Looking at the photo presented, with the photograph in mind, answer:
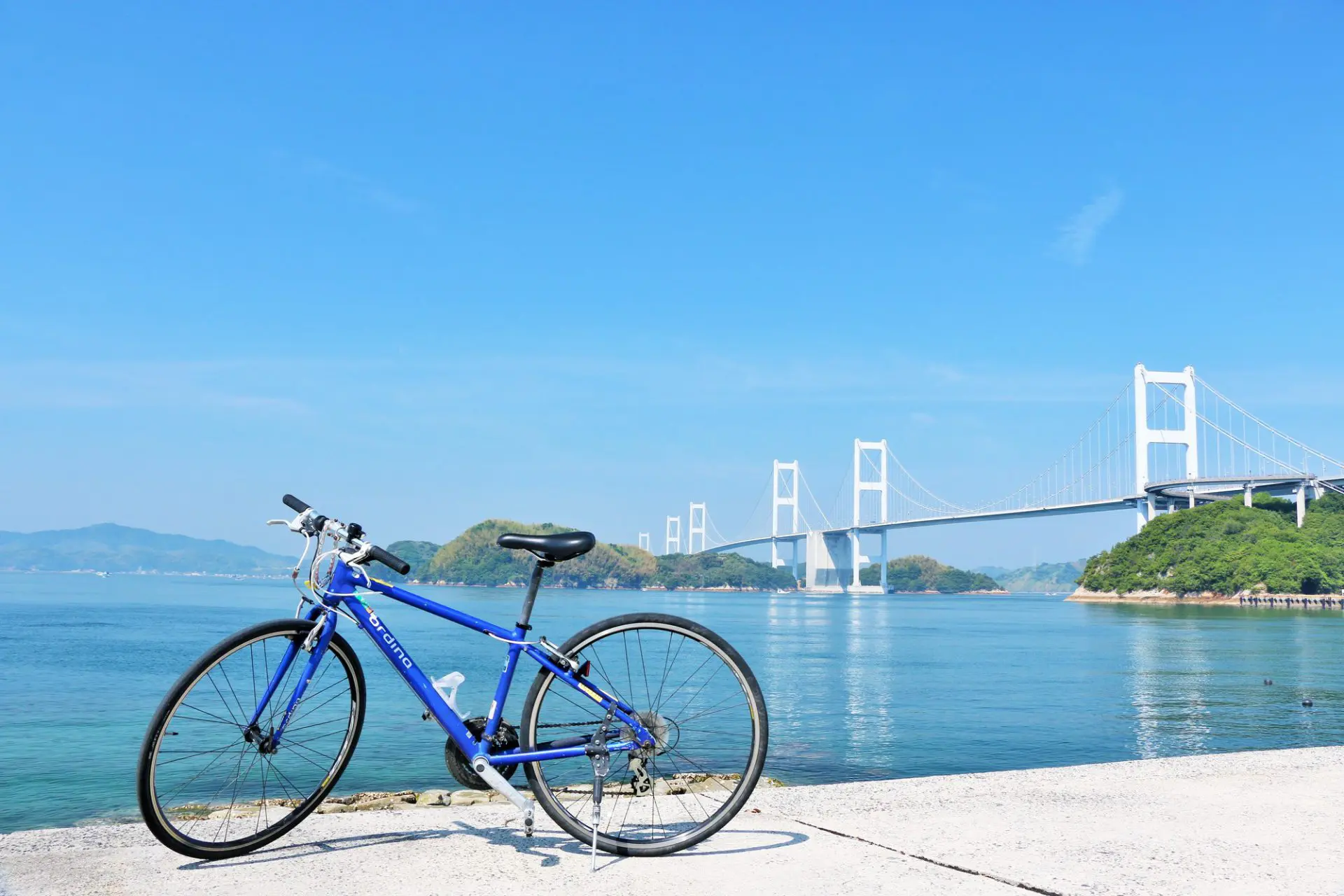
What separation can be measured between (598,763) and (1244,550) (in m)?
80.5

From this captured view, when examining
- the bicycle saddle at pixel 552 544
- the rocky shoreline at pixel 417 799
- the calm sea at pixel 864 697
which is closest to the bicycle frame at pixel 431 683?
the bicycle saddle at pixel 552 544

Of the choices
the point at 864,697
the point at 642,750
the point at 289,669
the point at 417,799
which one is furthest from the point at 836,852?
the point at 864,697

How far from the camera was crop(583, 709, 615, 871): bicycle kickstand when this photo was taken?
322 centimetres

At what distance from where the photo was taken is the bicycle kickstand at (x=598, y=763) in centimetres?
322

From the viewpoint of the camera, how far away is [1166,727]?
52.7ft

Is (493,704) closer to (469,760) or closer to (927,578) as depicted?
(469,760)

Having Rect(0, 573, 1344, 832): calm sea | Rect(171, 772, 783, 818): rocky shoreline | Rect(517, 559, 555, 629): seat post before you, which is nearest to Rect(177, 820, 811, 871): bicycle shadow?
Rect(517, 559, 555, 629): seat post

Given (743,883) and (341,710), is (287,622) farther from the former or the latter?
(341,710)

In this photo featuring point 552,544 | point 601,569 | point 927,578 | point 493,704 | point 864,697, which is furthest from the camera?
point 927,578

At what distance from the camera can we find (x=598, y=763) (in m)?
3.31

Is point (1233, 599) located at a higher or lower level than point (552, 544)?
lower

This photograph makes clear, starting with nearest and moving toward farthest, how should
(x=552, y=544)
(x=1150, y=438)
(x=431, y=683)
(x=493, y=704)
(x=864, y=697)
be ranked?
(x=493, y=704)
(x=552, y=544)
(x=431, y=683)
(x=864, y=697)
(x=1150, y=438)

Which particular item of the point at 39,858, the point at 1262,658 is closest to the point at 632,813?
the point at 39,858

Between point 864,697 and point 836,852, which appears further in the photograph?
point 864,697
